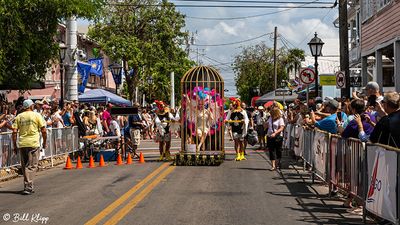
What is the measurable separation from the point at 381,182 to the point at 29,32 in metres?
14.5

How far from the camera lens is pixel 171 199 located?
11070 mm

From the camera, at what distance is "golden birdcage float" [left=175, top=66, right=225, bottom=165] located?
1867 cm

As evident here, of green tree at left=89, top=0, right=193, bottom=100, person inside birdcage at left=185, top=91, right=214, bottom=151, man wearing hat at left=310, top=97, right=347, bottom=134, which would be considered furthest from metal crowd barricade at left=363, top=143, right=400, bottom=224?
green tree at left=89, top=0, right=193, bottom=100

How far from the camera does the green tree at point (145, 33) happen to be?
1858 inches

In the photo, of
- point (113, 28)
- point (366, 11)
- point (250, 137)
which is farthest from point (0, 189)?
point (113, 28)

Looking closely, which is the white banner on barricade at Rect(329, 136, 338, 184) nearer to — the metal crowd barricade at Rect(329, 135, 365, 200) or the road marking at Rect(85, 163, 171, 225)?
the metal crowd barricade at Rect(329, 135, 365, 200)

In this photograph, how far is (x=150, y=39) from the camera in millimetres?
48906

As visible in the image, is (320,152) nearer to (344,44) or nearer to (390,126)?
(390,126)

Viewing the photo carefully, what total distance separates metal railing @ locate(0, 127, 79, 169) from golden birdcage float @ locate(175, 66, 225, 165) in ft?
14.0

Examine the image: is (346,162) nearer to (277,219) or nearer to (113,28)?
(277,219)

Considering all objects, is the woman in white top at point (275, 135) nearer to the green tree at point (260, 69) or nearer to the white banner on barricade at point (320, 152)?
the white banner on barricade at point (320, 152)

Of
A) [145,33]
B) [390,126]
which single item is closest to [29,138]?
[390,126]

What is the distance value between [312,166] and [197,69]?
6.12m

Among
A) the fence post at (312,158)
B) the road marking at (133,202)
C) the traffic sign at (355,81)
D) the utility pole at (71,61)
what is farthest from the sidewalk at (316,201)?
the traffic sign at (355,81)
